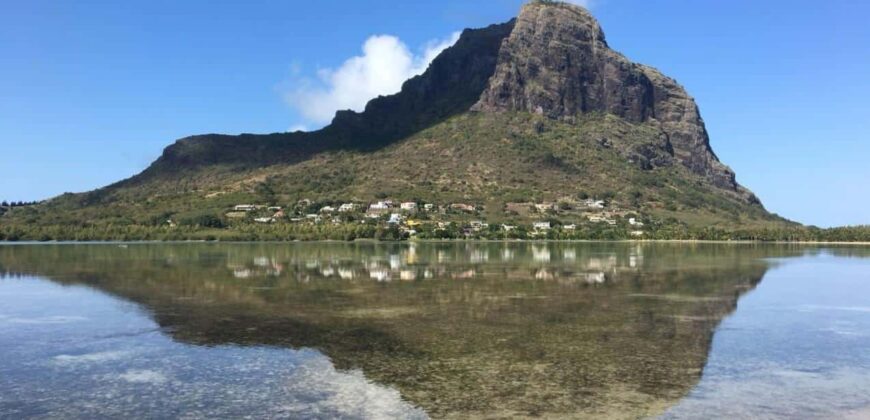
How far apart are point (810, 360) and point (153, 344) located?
27.5 m

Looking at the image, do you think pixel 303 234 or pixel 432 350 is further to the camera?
pixel 303 234

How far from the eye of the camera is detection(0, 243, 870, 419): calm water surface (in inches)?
812

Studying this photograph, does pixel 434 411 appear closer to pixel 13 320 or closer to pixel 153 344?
pixel 153 344

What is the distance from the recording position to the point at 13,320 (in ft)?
125

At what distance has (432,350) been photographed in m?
28.6

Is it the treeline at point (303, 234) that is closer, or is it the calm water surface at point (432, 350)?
the calm water surface at point (432, 350)

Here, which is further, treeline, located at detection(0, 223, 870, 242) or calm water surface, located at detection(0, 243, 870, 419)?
treeline, located at detection(0, 223, 870, 242)

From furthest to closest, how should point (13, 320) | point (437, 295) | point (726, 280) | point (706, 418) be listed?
point (726, 280) < point (437, 295) < point (13, 320) < point (706, 418)

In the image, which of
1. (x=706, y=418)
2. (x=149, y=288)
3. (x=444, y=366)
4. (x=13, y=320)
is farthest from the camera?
(x=149, y=288)

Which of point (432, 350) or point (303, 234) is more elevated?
point (303, 234)

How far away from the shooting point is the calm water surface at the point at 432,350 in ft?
67.7

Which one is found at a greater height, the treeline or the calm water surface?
the treeline

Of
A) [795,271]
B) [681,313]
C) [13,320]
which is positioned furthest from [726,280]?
[13,320]

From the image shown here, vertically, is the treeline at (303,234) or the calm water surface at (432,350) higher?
the treeline at (303,234)
